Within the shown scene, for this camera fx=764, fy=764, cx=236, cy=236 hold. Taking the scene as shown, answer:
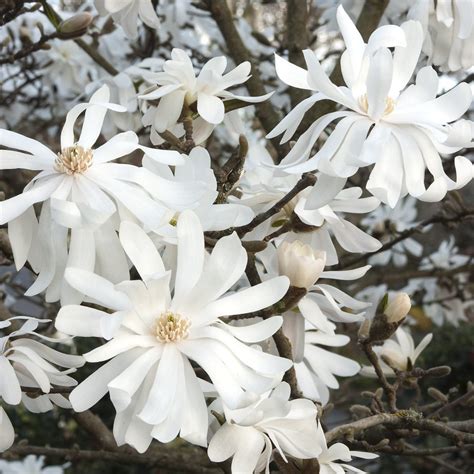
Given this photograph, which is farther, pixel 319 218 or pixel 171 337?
pixel 319 218

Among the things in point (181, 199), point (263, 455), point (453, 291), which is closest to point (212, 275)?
point (181, 199)

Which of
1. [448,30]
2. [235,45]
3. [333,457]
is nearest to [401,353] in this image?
[333,457]

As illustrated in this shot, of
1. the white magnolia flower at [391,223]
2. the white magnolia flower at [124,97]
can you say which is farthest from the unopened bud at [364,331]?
the white magnolia flower at [391,223]

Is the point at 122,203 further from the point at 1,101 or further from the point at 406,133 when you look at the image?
the point at 1,101

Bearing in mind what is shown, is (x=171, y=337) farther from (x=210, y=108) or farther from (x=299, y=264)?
(x=210, y=108)

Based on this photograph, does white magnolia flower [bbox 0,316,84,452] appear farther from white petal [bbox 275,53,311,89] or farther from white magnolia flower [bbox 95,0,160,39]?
white magnolia flower [bbox 95,0,160,39]
